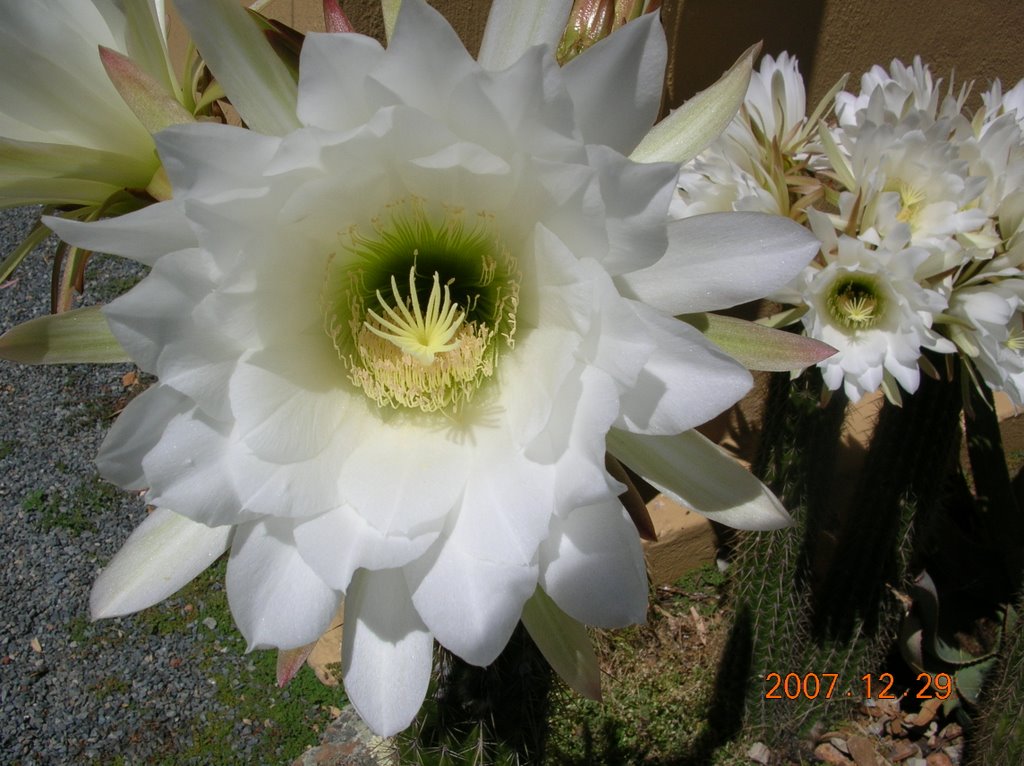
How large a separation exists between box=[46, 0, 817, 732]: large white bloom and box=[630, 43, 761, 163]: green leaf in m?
0.05

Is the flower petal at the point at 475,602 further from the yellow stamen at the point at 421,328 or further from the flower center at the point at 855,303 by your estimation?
the flower center at the point at 855,303

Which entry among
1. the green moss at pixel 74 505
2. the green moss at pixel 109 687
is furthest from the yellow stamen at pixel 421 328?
the green moss at pixel 74 505

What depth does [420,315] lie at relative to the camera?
707 millimetres

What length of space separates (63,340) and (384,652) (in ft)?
0.97

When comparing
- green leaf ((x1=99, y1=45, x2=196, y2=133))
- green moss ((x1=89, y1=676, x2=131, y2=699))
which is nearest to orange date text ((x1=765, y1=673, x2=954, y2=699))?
green leaf ((x1=99, y1=45, x2=196, y2=133))

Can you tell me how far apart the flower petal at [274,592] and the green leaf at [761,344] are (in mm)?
318

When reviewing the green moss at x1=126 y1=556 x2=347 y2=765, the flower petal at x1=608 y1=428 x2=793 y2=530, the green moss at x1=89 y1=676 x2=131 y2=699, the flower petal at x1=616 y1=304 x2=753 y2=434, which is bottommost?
the green moss at x1=89 y1=676 x2=131 y2=699

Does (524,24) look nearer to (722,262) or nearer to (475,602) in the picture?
(722,262)

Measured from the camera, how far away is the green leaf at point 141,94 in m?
0.44

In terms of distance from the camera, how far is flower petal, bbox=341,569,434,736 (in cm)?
51

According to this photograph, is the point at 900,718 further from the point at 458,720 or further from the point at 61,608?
the point at 61,608

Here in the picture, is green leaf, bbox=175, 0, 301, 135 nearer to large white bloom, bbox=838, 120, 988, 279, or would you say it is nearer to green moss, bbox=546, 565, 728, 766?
large white bloom, bbox=838, 120, 988, 279

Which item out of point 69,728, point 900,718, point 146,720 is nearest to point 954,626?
point 900,718

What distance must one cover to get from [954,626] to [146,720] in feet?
6.54
